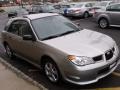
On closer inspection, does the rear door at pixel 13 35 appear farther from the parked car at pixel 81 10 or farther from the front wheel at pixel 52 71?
the parked car at pixel 81 10

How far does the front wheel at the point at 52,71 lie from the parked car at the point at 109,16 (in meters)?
8.24

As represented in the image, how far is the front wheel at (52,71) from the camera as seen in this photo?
19.3 feet

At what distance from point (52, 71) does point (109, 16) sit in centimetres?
880

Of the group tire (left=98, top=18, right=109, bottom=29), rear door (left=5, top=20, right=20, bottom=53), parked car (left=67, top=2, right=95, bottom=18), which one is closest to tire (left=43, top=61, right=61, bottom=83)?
rear door (left=5, top=20, right=20, bottom=53)

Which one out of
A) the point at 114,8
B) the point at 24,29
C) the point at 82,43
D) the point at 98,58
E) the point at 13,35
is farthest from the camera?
the point at 114,8

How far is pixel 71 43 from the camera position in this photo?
5902 mm

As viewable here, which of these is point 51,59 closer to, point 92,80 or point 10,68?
point 92,80

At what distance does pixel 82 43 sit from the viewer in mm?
5848

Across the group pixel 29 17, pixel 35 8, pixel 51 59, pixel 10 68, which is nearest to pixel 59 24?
pixel 29 17

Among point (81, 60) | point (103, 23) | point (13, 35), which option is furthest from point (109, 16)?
point (81, 60)

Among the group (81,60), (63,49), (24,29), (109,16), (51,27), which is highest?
(51,27)

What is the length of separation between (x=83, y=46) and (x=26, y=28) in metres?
2.12

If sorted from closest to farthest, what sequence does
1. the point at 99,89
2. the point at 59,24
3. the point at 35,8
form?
the point at 99,89
the point at 59,24
the point at 35,8

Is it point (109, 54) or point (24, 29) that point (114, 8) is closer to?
point (24, 29)
